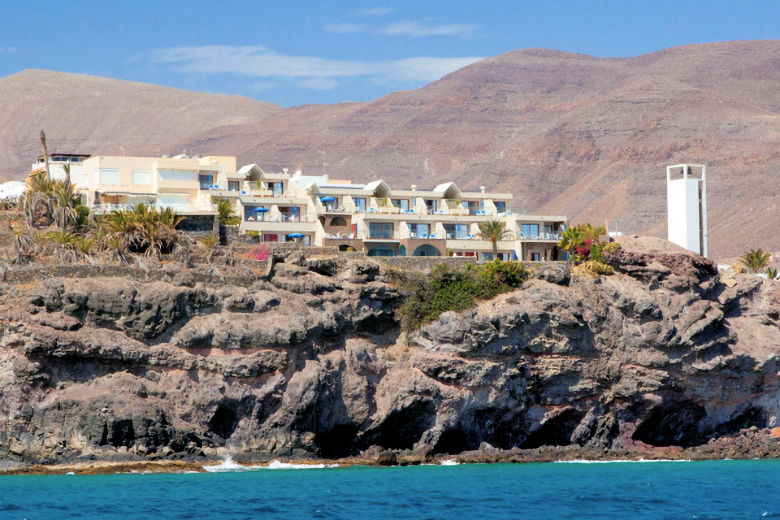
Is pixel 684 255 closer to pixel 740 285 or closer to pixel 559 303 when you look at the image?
pixel 740 285

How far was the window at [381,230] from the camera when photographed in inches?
3057

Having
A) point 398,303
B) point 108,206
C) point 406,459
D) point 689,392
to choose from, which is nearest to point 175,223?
point 108,206

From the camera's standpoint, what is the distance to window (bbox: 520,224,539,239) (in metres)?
80.5

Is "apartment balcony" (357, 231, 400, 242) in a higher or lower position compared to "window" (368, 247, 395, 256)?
higher

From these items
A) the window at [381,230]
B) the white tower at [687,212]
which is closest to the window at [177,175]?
the window at [381,230]

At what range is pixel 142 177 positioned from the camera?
77.3 meters

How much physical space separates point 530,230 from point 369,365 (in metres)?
22.7

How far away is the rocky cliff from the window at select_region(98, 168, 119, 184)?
18.1m

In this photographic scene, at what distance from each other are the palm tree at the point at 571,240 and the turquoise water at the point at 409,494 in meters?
17.4

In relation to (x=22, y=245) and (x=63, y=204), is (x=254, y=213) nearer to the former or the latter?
(x=63, y=204)

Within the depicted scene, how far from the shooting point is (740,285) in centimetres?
7275

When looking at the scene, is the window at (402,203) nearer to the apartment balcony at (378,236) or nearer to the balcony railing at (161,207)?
the apartment balcony at (378,236)

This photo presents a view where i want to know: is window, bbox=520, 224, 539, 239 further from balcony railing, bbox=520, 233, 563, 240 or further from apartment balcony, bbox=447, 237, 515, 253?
apartment balcony, bbox=447, 237, 515, 253

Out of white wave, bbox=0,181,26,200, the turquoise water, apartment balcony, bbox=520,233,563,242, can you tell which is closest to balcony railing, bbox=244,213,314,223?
white wave, bbox=0,181,26,200
